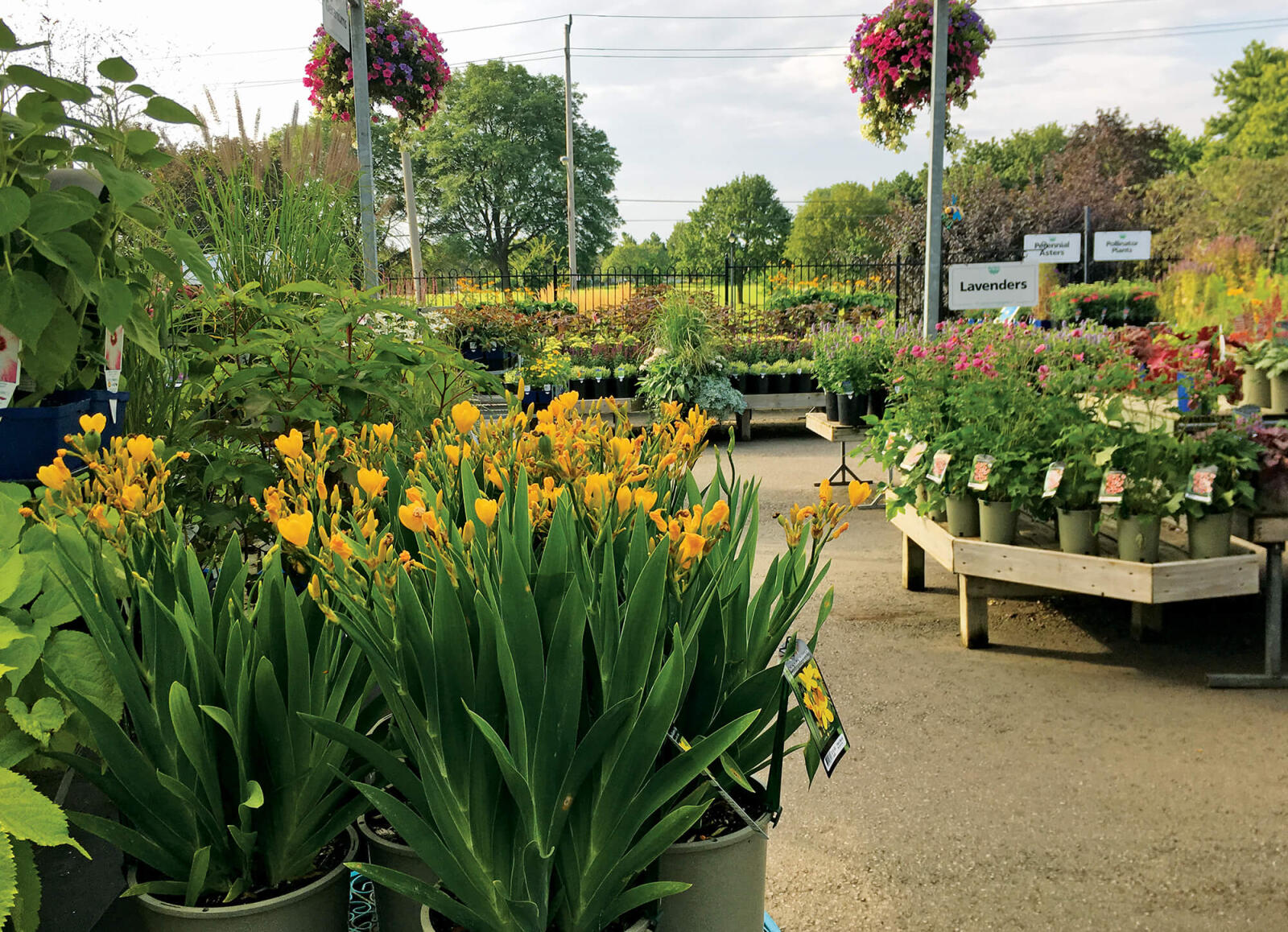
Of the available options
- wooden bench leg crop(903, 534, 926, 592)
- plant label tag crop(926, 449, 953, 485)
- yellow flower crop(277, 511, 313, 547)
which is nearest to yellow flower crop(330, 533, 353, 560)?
yellow flower crop(277, 511, 313, 547)

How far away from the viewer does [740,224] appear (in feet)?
177

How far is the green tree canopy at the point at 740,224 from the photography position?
5322 cm

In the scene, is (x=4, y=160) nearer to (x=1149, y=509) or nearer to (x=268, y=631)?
(x=268, y=631)

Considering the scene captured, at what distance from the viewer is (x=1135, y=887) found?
2.07 meters

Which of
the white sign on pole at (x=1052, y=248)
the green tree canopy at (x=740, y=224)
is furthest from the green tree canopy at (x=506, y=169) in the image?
the white sign on pole at (x=1052, y=248)

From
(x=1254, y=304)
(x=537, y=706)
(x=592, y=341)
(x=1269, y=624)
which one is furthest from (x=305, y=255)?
(x=592, y=341)

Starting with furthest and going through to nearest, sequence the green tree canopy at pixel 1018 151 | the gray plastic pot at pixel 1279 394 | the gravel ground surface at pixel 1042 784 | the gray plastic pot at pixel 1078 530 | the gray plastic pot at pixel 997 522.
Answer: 1. the green tree canopy at pixel 1018 151
2. the gray plastic pot at pixel 1279 394
3. the gray plastic pot at pixel 997 522
4. the gray plastic pot at pixel 1078 530
5. the gravel ground surface at pixel 1042 784

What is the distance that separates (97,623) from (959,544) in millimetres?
3069

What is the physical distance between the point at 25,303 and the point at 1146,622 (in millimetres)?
3724

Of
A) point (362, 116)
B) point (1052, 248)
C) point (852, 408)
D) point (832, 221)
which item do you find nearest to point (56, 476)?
point (362, 116)

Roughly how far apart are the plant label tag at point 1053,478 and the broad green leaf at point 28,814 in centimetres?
307

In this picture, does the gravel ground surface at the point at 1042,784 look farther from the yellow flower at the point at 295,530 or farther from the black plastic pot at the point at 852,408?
the black plastic pot at the point at 852,408

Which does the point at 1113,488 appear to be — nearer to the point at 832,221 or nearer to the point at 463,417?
the point at 463,417

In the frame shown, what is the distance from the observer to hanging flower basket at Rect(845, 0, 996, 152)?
18.1 feet
